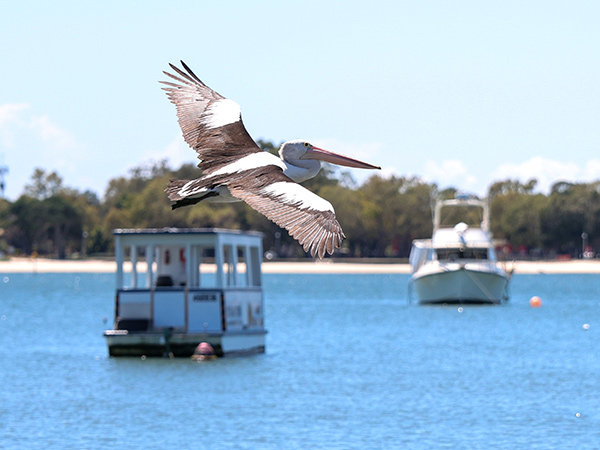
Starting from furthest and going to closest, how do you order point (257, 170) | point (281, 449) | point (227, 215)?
point (227, 215) → point (281, 449) → point (257, 170)

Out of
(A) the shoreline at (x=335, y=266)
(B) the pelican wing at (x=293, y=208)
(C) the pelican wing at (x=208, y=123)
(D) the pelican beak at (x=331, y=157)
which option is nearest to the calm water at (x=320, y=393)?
(C) the pelican wing at (x=208, y=123)

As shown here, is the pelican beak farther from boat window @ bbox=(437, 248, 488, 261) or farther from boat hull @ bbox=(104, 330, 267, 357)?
boat window @ bbox=(437, 248, 488, 261)

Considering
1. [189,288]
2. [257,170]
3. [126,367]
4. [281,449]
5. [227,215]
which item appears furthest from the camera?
[227,215]

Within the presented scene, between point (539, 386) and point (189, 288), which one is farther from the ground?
point (189, 288)

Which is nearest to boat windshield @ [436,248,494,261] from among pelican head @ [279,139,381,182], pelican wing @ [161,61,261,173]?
pelican wing @ [161,61,261,173]

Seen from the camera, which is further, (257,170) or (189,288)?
(189,288)

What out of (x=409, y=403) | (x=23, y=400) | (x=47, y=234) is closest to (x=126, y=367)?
(x=23, y=400)

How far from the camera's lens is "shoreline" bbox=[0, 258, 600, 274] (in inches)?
6772

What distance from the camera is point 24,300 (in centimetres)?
11531

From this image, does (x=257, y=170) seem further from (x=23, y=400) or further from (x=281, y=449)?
(x=23, y=400)

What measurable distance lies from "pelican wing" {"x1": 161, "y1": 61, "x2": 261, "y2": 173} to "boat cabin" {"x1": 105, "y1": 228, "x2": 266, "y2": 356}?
23.4 metres

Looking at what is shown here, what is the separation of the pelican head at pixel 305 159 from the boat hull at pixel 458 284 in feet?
200

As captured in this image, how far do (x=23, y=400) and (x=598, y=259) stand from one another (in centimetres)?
15032

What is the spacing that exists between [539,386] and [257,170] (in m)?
34.7
